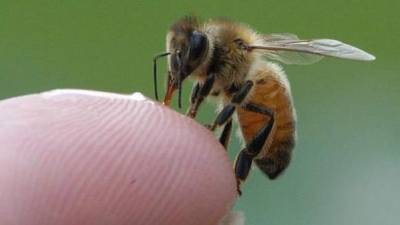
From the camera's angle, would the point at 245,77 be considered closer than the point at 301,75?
Yes

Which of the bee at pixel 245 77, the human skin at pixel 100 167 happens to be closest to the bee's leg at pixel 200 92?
the bee at pixel 245 77

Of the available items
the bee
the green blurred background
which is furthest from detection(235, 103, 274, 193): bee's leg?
the green blurred background

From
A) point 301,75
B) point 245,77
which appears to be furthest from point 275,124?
point 301,75

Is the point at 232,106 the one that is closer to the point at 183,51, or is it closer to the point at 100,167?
the point at 183,51

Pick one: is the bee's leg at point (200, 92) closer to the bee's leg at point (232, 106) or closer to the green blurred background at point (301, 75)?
the bee's leg at point (232, 106)

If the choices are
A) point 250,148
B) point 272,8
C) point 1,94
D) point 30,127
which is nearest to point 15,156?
point 30,127

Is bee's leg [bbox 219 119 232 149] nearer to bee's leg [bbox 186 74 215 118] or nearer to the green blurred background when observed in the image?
bee's leg [bbox 186 74 215 118]
